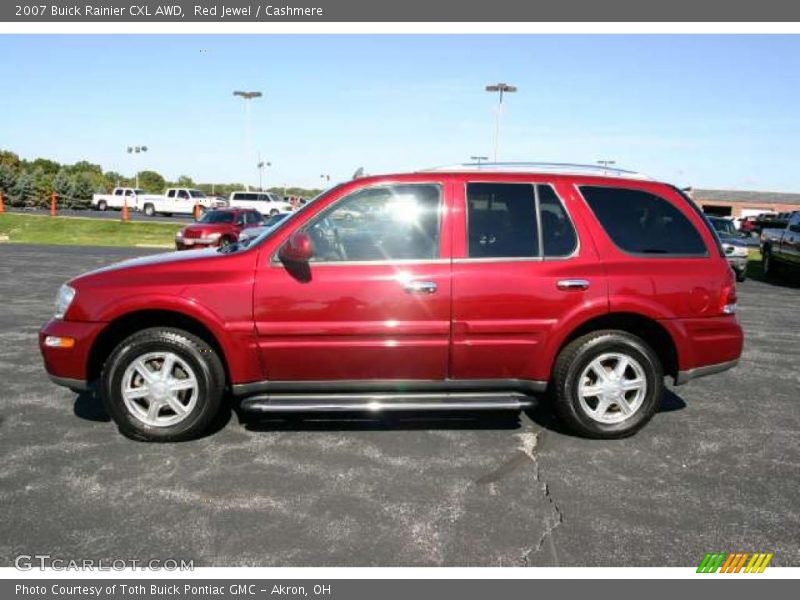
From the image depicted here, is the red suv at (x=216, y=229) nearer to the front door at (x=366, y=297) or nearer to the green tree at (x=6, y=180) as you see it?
the front door at (x=366, y=297)

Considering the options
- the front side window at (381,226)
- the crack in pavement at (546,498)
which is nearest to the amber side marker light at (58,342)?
the front side window at (381,226)

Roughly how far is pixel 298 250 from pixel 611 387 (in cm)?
248

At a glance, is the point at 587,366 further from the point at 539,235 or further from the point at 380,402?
the point at 380,402

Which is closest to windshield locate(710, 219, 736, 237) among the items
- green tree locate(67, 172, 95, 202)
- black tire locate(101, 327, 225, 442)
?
black tire locate(101, 327, 225, 442)

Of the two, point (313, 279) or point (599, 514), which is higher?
point (313, 279)

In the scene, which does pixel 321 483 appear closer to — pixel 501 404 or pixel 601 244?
pixel 501 404

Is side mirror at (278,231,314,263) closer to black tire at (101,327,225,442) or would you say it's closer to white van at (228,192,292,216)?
black tire at (101,327,225,442)

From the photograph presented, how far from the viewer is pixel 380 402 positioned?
12.7 ft

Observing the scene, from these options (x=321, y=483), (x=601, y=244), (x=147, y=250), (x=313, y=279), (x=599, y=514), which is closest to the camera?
(x=599, y=514)

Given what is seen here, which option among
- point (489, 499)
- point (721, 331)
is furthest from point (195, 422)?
point (721, 331)

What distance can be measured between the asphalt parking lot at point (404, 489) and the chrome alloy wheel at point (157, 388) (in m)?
0.23

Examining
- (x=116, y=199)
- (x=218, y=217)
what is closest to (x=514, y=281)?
(x=218, y=217)
